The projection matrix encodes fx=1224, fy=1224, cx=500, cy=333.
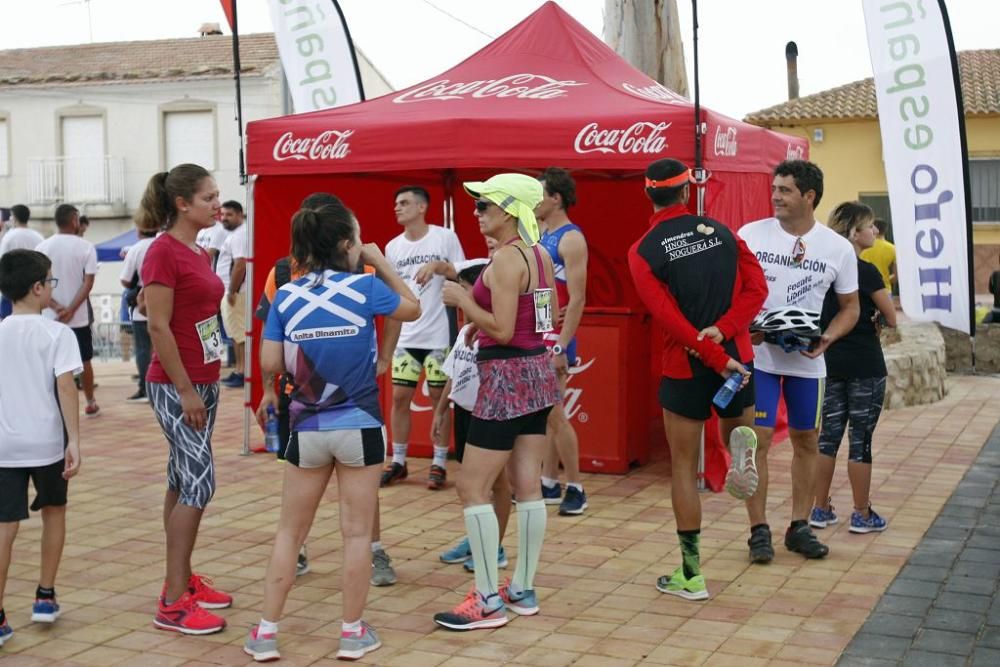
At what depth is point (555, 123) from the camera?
295 inches

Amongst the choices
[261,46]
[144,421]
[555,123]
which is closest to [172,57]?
[261,46]

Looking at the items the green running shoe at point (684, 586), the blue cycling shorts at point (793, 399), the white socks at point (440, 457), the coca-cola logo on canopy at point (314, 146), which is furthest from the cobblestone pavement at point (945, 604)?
the coca-cola logo on canopy at point (314, 146)

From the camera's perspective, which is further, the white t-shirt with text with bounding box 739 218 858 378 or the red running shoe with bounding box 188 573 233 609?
the white t-shirt with text with bounding box 739 218 858 378

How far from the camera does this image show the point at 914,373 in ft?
35.2

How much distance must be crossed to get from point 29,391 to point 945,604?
12.5 ft

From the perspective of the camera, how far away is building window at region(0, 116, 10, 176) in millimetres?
36312

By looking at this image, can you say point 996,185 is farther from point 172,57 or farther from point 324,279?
point 324,279

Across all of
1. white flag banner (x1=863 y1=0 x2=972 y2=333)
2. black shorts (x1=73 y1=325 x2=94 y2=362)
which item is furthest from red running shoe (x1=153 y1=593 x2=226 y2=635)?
black shorts (x1=73 y1=325 x2=94 y2=362)

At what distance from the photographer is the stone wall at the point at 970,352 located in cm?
1356

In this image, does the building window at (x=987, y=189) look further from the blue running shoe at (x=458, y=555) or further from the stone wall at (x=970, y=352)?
the blue running shoe at (x=458, y=555)

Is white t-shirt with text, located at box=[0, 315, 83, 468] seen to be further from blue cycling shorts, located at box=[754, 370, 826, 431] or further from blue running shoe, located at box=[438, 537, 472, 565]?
blue cycling shorts, located at box=[754, 370, 826, 431]

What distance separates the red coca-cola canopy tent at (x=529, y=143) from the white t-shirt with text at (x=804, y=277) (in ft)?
A: 4.93

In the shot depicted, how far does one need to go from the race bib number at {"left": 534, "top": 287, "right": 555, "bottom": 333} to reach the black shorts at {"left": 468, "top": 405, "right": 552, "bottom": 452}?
325 millimetres

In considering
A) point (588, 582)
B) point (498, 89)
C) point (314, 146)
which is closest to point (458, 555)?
point (588, 582)
